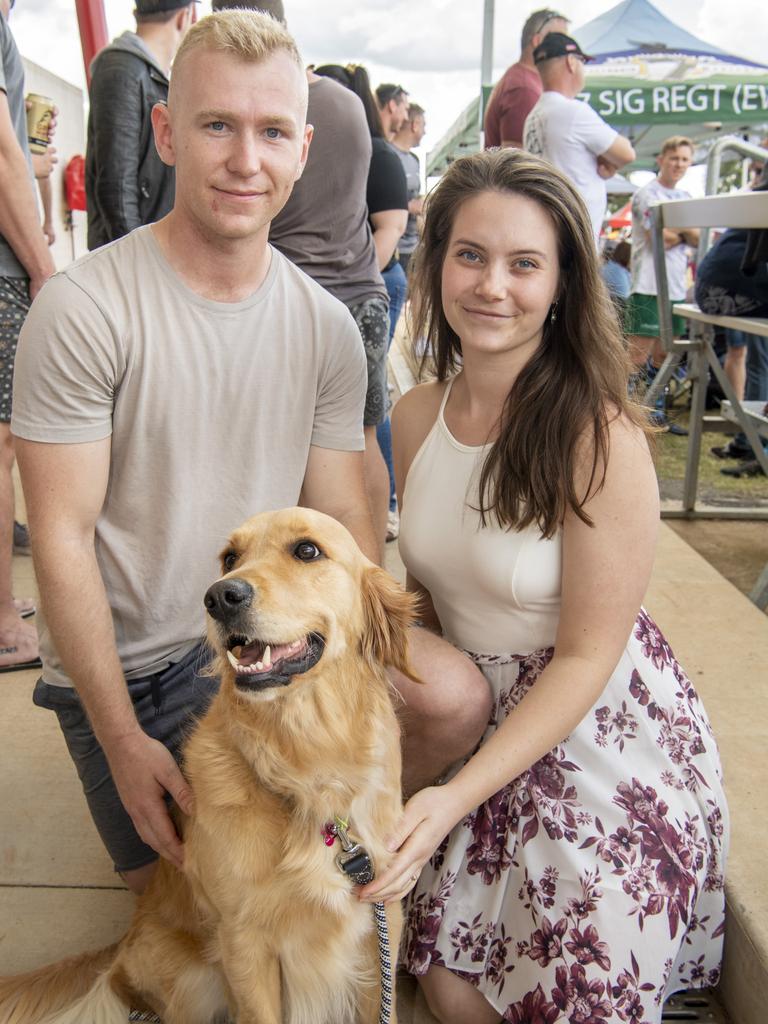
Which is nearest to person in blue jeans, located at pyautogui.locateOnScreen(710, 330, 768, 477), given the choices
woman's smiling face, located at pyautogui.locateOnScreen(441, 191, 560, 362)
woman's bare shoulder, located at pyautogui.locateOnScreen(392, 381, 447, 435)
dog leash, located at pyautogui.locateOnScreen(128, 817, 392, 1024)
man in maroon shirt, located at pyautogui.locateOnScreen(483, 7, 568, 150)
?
man in maroon shirt, located at pyautogui.locateOnScreen(483, 7, 568, 150)

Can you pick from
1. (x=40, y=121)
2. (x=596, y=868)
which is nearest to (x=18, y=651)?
(x=596, y=868)

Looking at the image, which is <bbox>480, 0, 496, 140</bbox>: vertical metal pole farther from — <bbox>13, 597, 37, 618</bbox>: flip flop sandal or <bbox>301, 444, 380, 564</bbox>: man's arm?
<bbox>301, 444, 380, 564</bbox>: man's arm

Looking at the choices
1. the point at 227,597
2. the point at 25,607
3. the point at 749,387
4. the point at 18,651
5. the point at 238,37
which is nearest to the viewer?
the point at 227,597

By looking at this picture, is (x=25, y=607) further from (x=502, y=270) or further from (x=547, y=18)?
(x=547, y=18)

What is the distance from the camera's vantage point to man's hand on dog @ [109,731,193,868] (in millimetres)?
1675

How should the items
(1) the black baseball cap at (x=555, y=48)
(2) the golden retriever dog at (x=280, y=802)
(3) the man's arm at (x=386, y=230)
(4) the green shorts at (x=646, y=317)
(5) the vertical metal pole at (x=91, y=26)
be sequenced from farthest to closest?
(4) the green shorts at (x=646, y=317) < (5) the vertical metal pole at (x=91, y=26) < (1) the black baseball cap at (x=555, y=48) < (3) the man's arm at (x=386, y=230) < (2) the golden retriever dog at (x=280, y=802)

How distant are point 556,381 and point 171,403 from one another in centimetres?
83

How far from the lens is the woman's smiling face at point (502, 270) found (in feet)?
5.76

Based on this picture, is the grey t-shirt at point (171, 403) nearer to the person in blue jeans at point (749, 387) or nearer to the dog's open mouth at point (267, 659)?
the dog's open mouth at point (267, 659)

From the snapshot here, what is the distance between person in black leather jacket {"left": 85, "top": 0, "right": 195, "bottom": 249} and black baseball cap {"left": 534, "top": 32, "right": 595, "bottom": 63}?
2.13 m

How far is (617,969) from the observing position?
1.66 metres

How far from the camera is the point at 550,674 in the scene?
1694 mm

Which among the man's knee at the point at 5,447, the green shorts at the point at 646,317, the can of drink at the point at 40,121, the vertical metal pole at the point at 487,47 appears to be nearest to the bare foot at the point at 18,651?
the man's knee at the point at 5,447

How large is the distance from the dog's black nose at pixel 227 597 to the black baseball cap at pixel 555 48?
4.10 m
